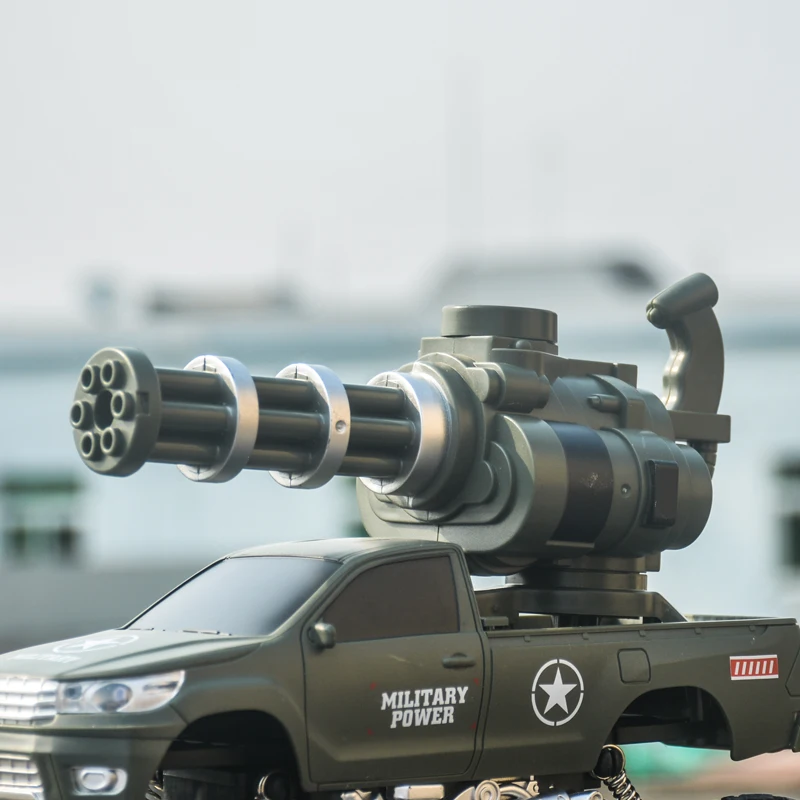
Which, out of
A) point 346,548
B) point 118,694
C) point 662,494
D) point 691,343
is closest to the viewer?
point 118,694

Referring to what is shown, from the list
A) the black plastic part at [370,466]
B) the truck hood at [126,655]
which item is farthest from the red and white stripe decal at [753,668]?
the truck hood at [126,655]

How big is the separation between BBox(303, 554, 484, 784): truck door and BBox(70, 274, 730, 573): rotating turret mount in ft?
2.91

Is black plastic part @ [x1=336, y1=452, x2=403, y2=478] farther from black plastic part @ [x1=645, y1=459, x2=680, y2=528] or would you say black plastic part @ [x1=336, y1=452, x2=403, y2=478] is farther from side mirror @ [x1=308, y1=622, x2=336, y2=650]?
black plastic part @ [x1=645, y1=459, x2=680, y2=528]

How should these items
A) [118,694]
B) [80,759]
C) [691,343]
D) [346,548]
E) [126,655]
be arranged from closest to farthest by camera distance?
[80,759] → [118,694] → [126,655] → [346,548] → [691,343]

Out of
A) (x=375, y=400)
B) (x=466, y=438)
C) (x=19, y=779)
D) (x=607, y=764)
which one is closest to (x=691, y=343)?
(x=466, y=438)

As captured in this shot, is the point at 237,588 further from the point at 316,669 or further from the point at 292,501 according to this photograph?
the point at 292,501

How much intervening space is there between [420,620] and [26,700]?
2.13 m

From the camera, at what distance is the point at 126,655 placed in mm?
8477

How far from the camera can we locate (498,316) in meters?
10.8

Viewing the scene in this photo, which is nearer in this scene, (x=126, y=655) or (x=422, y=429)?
(x=126, y=655)

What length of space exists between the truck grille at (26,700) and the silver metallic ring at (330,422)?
82.6 inches

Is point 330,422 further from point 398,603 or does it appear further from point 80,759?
point 80,759

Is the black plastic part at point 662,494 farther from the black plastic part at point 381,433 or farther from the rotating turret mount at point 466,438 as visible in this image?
the black plastic part at point 381,433

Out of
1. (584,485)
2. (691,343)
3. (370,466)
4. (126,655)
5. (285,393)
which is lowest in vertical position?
(126,655)
